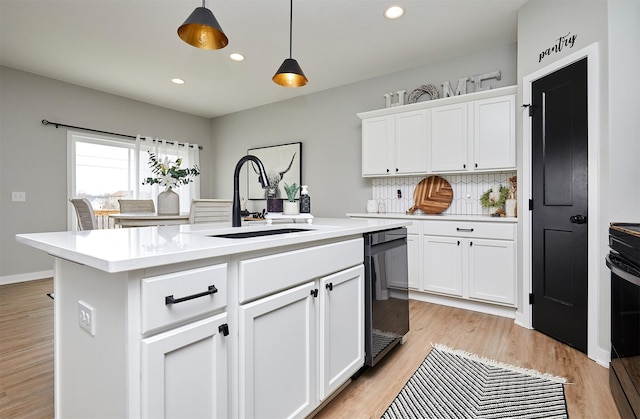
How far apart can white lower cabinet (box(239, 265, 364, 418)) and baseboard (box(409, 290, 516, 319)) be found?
6.19ft

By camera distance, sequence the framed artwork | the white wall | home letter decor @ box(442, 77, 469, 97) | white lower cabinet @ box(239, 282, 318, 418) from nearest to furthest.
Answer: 1. white lower cabinet @ box(239, 282, 318, 418)
2. the white wall
3. home letter decor @ box(442, 77, 469, 97)
4. the framed artwork

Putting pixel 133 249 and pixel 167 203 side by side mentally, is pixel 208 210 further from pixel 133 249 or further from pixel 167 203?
pixel 133 249

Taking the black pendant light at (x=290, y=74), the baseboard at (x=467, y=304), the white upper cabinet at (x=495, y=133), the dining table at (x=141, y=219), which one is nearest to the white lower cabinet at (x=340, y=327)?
the black pendant light at (x=290, y=74)

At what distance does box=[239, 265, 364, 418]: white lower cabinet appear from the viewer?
117cm

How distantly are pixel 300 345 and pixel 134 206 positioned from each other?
357cm

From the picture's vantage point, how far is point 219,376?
1060 millimetres

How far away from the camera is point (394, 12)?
291 centimetres

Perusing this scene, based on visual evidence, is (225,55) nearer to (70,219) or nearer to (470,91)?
(470,91)

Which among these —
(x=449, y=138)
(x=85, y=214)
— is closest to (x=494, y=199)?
(x=449, y=138)

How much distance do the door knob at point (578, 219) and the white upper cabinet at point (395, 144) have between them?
4.94ft

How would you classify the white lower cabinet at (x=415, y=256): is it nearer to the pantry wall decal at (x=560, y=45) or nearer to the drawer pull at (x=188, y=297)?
the pantry wall decal at (x=560, y=45)

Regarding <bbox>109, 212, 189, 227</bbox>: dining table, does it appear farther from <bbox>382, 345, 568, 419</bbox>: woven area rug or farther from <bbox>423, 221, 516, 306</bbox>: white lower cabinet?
<bbox>382, 345, 568, 419</bbox>: woven area rug

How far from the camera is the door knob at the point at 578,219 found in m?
2.28

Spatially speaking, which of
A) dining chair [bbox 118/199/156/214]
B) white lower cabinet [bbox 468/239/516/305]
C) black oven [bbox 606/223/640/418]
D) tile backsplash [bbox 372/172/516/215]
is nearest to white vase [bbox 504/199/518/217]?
tile backsplash [bbox 372/172/516/215]
